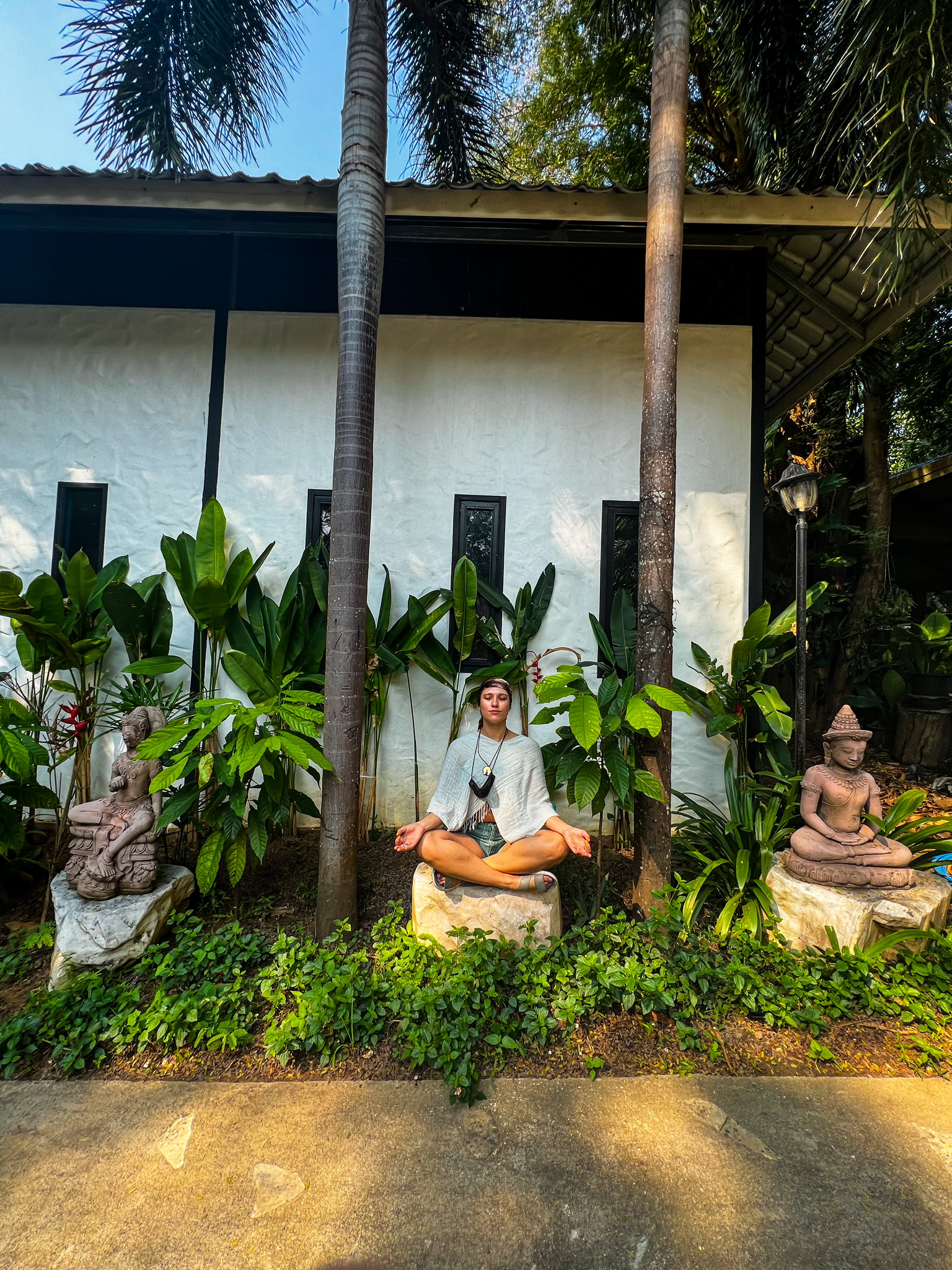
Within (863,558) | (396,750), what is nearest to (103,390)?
(396,750)

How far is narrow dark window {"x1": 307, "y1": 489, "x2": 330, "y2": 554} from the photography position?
471 centimetres

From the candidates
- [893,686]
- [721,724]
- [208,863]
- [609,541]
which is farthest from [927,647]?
[208,863]

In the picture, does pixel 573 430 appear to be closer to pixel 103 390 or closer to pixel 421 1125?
pixel 103 390

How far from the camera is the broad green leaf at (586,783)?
300cm

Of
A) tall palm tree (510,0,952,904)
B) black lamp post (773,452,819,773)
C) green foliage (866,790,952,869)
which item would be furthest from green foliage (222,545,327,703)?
green foliage (866,790,952,869)

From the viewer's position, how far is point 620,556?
15.6 feet

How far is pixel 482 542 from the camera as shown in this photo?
15.7 feet

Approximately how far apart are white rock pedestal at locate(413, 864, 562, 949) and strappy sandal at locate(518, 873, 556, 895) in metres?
0.02

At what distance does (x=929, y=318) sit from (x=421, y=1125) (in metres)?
12.1

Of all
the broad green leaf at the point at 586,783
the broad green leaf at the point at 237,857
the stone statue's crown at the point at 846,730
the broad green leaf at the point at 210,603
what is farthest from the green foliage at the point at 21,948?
the stone statue's crown at the point at 846,730

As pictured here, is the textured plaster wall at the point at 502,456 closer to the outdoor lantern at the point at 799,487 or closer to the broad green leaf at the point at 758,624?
the broad green leaf at the point at 758,624

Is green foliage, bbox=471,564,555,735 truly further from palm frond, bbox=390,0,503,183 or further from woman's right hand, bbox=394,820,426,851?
palm frond, bbox=390,0,503,183

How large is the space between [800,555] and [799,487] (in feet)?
1.61

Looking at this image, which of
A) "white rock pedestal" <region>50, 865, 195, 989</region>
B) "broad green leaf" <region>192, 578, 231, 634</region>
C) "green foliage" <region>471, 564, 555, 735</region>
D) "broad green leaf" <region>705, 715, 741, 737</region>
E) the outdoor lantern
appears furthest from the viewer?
"green foliage" <region>471, 564, 555, 735</region>
